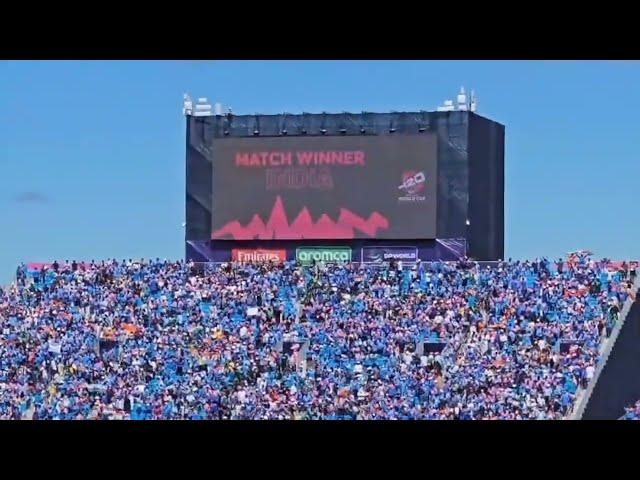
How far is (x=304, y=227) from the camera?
30641mm

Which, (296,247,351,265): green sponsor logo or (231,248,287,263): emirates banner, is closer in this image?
(296,247,351,265): green sponsor logo

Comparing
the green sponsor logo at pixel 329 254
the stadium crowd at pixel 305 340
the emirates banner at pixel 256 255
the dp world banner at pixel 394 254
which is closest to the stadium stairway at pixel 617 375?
the stadium crowd at pixel 305 340

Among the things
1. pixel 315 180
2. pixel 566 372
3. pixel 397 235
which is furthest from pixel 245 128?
pixel 566 372

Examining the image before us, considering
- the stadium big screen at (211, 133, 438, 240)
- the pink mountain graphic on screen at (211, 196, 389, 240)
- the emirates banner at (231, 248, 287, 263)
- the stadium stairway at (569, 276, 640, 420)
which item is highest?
the stadium big screen at (211, 133, 438, 240)

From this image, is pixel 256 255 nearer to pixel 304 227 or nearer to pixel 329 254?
pixel 304 227

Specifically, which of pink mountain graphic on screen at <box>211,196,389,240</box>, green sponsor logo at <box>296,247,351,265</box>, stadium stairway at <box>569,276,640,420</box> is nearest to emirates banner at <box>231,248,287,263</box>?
pink mountain graphic on screen at <box>211,196,389,240</box>

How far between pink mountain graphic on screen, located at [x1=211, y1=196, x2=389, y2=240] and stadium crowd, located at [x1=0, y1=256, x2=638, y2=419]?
5.11 feet

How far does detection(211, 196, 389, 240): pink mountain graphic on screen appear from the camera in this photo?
30438 mm

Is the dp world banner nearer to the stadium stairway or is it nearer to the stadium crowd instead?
the stadium crowd

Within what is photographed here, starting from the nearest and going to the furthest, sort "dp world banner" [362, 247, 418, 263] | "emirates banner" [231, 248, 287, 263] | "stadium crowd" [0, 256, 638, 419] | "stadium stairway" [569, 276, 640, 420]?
"stadium stairway" [569, 276, 640, 420]
"stadium crowd" [0, 256, 638, 419]
"dp world banner" [362, 247, 418, 263]
"emirates banner" [231, 248, 287, 263]

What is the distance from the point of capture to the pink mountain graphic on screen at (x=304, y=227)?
99.9ft
